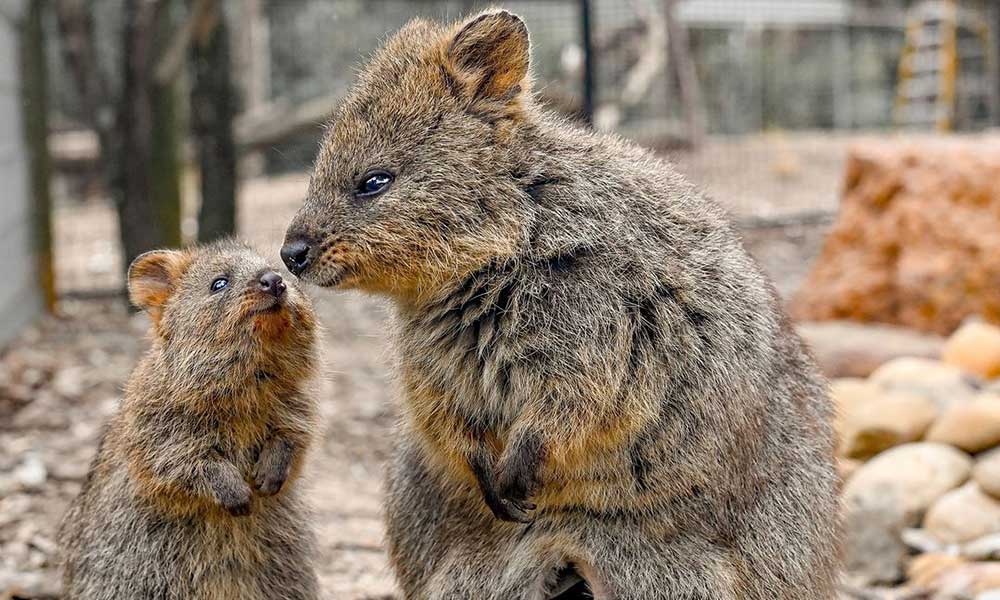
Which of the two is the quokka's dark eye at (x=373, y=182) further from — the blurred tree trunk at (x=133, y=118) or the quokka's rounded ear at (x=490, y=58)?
the blurred tree trunk at (x=133, y=118)

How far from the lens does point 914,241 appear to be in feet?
28.8

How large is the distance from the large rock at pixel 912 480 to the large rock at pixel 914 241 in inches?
95.2


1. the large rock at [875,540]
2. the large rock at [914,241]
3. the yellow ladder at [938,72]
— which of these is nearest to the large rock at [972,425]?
the large rock at [875,540]

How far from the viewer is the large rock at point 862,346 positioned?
8.05 meters

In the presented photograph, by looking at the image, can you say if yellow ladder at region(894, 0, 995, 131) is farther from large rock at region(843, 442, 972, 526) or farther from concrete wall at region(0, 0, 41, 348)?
concrete wall at region(0, 0, 41, 348)

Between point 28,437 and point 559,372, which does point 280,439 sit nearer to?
point 559,372

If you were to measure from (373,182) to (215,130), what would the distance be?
207 inches

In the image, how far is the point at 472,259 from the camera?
3.56 m

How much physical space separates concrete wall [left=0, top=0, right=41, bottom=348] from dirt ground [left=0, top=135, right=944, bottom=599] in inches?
7.6

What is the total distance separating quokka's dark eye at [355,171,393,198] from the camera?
12.0 feet

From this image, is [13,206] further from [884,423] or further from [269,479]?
[884,423]

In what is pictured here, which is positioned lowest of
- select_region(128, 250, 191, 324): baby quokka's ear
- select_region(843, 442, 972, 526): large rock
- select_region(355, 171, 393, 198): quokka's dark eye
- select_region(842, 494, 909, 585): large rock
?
select_region(842, 494, 909, 585): large rock

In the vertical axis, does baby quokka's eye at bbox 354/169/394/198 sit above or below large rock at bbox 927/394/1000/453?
above

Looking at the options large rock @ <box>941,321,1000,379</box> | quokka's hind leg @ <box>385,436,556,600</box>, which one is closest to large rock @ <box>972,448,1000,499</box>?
large rock @ <box>941,321,1000,379</box>
